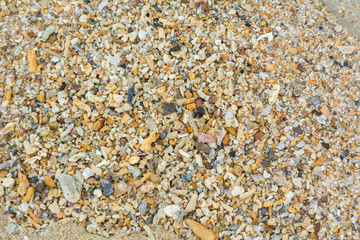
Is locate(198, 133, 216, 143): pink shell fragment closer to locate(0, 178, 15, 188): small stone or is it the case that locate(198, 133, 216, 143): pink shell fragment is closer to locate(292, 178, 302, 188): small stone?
locate(292, 178, 302, 188): small stone

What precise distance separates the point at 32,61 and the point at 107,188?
81 cm

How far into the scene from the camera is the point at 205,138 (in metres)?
1.53

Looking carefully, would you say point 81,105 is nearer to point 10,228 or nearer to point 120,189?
point 120,189

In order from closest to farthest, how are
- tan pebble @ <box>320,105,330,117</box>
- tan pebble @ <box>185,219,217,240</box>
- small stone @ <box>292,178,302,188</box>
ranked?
tan pebble @ <box>185,219,217,240</box> → small stone @ <box>292,178,302,188</box> → tan pebble @ <box>320,105,330,117</box>

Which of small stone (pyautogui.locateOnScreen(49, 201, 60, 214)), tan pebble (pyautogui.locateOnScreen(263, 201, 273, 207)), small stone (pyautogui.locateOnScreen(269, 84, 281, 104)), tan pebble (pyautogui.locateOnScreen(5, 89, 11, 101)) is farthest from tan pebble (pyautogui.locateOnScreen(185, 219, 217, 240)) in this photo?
tan pebble (pyautogui.locateOnScreen(5, 89, 11, 101))

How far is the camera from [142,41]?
65.5 inches

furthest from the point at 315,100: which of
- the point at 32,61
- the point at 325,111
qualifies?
the point at 32,61

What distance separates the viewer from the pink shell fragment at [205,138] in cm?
153

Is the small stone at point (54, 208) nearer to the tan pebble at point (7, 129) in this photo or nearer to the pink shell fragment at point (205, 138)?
the tan pebble at point (7, 129)

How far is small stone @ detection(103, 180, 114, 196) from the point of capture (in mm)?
1473

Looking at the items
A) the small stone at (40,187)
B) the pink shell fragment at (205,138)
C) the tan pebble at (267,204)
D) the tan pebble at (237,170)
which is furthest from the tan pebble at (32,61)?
the tan pebble at (267,204)

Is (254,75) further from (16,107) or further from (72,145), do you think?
(16,107)

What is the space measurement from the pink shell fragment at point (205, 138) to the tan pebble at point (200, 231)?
0.39 meters

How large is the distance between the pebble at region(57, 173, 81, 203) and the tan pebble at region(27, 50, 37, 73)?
61 centimetres
